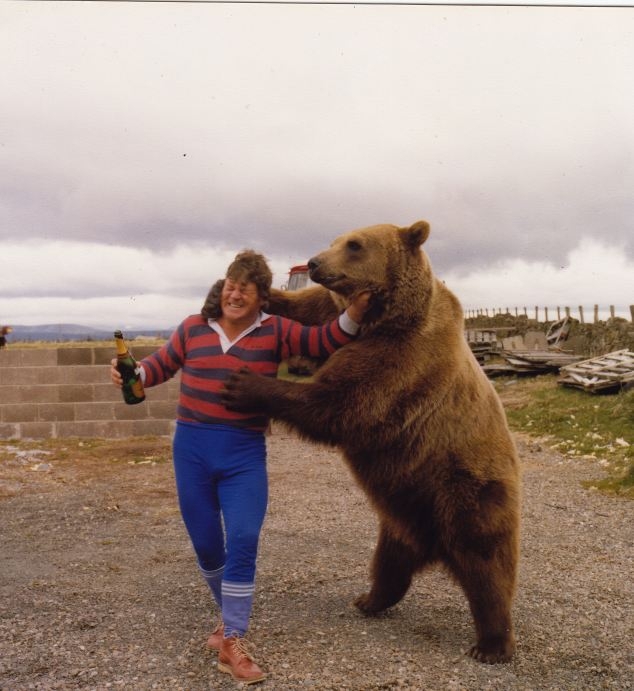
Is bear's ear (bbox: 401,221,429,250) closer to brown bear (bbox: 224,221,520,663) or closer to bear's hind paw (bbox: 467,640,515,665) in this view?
brown bear (bbox: 224,221,520,663)

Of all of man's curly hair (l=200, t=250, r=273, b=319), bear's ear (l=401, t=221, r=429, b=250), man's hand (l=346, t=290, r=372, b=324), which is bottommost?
man's hand (l=346, t=290, r=372, b=324)

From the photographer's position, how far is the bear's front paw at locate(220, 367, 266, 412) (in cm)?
360

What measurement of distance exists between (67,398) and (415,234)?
9.33m

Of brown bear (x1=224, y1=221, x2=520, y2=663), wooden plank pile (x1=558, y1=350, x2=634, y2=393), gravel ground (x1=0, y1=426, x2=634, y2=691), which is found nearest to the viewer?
brown bear (x1=224, y1=221, x2=520, y2=663)

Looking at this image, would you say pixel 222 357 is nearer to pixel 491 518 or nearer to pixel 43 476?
pixel 491 518

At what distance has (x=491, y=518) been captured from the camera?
12.9 feet

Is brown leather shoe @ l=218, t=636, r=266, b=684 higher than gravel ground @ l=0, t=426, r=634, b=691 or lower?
higher

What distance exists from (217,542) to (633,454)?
7.81 m

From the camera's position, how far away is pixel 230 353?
149 inches

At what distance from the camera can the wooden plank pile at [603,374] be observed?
46.1ft

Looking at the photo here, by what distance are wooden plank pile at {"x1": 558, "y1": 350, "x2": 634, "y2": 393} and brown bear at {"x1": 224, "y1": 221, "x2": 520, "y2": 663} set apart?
1090cm

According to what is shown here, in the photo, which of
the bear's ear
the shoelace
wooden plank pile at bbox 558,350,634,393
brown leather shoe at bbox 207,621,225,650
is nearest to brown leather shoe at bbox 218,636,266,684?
the shoelace

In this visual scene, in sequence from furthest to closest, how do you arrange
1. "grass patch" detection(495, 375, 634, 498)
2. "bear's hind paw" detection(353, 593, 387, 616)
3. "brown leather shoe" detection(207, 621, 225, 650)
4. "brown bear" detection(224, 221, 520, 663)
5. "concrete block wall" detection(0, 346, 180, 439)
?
"concrete block wall" detection(0, 346, 180, 439) < "grass patch" detection(495, 375, 634, 498) < "bear's hind paw" detection(353, 593, 387, 616) < "brown leather shoe" detection(207, 621, 225, 650) < "brown bear" detection(224, 221, 520, 663)

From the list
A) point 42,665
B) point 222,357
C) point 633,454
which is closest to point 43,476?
point 42,665
